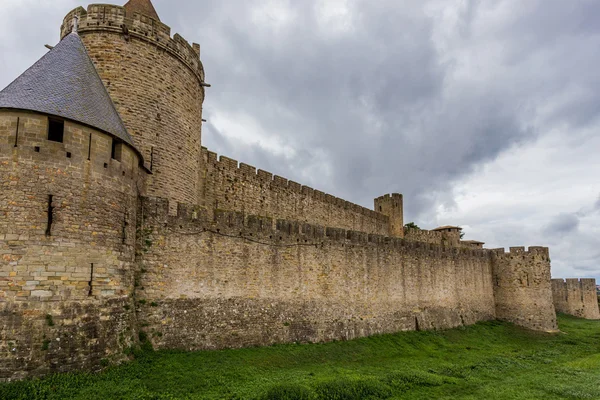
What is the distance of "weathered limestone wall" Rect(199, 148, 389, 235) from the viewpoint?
59.1 ft

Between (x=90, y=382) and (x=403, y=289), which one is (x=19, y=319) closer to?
(x=90, y=382)

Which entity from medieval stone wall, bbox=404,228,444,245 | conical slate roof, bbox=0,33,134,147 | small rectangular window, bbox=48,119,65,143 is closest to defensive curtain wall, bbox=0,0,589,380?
conical slate roof, bbox=0,33,134,147

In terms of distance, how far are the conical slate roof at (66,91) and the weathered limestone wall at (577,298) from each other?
39.5 meters

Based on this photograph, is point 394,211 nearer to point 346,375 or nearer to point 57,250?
point 346,375

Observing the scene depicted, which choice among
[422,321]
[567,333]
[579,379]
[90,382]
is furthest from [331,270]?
[567,333]

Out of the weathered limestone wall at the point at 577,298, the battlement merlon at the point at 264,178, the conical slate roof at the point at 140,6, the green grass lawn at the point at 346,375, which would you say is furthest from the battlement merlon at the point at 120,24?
the weathered limestone wall at the point at 577,298

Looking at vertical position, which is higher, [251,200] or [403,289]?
[251,200]

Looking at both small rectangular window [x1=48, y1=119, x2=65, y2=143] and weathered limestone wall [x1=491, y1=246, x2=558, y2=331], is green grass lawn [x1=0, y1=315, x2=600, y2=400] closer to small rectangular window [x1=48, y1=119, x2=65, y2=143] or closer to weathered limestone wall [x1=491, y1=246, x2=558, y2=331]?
small rectangular window [x1=48, y1=119, x2=65, y2=143]

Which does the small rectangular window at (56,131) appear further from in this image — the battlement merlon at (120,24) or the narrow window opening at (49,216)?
the battlement merlon at (120,24)

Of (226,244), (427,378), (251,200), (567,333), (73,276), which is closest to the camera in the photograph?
(73,276)

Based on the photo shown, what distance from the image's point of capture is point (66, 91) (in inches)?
379

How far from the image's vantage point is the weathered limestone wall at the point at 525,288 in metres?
26.0

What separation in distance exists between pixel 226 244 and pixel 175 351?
360 centimetres

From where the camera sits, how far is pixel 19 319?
7941 millimetres
